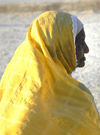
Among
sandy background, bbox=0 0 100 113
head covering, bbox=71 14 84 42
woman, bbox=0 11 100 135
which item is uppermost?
head covering, bbox=71 14 84 42

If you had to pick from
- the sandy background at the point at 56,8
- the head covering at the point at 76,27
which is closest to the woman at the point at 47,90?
the head covering at the point at 76,27

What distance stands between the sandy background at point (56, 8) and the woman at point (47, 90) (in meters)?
1.74

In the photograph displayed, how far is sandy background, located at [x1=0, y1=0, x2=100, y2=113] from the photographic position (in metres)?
3.98

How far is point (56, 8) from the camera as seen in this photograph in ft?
22.3

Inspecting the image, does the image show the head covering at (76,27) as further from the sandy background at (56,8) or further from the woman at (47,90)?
the sandy background at (56,8)

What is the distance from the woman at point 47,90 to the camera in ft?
4.50

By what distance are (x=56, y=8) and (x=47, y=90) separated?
559 centimetres

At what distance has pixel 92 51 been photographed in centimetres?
466

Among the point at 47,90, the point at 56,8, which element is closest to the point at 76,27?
the point at 47,90

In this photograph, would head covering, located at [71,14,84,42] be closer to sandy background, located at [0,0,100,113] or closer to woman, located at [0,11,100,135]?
woman, located at [0,11,100,135]

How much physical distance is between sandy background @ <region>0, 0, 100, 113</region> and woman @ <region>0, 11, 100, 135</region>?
1.74 m

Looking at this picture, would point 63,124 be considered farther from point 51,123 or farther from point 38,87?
point 38,87

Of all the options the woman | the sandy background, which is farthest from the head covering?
the sandy background

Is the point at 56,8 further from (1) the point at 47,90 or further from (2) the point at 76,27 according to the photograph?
(1) the point at 47,90
